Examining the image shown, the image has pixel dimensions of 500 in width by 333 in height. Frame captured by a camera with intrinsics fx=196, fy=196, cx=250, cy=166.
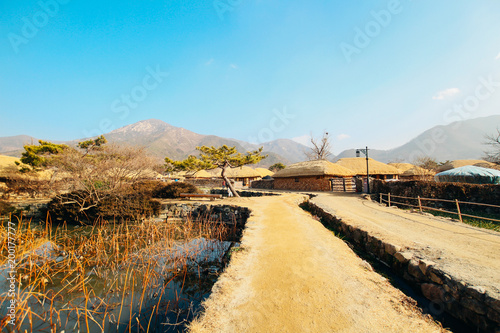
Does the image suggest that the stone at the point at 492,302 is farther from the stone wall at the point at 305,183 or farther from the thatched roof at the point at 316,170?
the stone wall at the point at 305,183

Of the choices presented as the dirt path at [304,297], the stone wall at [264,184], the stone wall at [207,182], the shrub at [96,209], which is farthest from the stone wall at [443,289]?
the stone wall at [207,182]

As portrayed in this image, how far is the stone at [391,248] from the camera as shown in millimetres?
4621

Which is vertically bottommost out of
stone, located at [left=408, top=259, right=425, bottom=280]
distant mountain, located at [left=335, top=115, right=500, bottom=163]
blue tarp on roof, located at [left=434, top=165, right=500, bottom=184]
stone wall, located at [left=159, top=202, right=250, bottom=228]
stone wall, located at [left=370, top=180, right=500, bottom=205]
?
stone wall, located at [left=159, top=202, right=250, bottom=228]

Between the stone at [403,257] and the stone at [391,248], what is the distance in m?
0.13

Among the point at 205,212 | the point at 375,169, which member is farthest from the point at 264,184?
the point at 205,212

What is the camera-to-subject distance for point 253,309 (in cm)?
263

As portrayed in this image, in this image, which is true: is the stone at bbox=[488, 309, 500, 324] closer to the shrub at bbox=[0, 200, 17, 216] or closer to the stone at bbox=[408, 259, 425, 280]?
the stone at bbox=[408, 259, 425, 280]

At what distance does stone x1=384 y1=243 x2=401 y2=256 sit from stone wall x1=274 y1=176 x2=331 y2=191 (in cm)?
1944

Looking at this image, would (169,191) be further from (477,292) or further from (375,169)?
(375,169)

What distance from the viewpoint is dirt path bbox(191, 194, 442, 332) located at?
91.5 inches

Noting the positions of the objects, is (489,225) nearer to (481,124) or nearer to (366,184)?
(366,184)

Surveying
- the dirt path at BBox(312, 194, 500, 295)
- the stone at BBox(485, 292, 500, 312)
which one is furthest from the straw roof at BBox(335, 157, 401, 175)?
the stone at BBox(485, 292, 500, 312)

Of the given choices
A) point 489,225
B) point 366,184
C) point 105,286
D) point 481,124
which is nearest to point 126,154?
point 105,286

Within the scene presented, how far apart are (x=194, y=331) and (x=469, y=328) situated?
12.7ft
